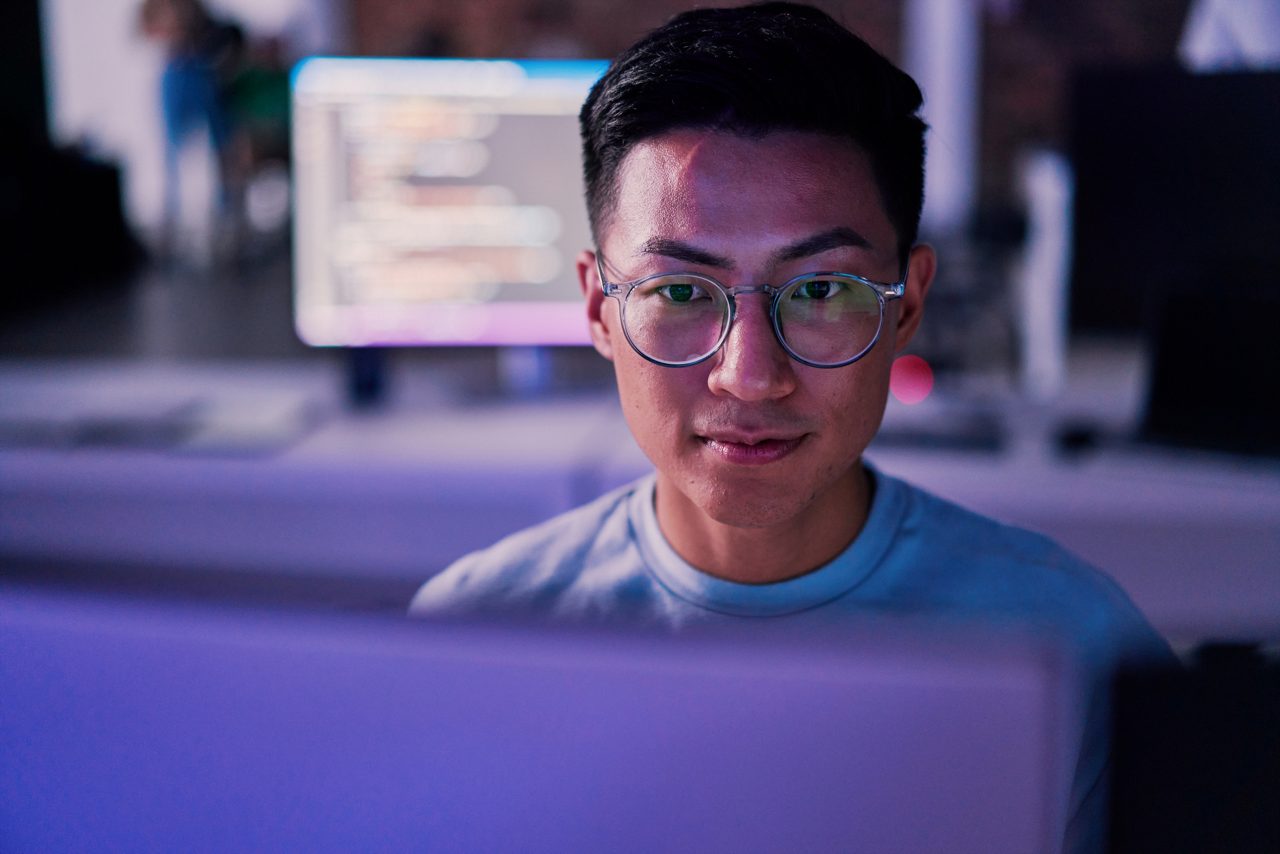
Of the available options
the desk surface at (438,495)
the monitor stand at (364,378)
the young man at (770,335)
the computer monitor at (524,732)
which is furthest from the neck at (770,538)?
the monitor stand at (364,378)

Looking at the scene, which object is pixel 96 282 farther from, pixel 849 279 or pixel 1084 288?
pixel 849 279

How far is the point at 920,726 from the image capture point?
0.45 metres

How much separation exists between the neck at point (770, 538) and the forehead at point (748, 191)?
194 mm

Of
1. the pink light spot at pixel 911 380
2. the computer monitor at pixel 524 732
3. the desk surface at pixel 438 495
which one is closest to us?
the computer monitor at pixel 524 732

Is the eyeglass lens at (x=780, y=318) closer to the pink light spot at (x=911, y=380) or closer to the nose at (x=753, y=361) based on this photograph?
the nose at (x=753, y=361)

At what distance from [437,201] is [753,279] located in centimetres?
138

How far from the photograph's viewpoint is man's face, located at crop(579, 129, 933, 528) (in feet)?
2.68

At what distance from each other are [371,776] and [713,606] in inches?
18.2

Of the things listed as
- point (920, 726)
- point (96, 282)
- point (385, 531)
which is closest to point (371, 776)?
point (920, 726)

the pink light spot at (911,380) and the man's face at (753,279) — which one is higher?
the man's face at (753,279)

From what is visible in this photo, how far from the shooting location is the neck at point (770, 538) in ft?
2.98

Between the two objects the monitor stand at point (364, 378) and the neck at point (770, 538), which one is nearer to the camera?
the neck at point (770, 538)

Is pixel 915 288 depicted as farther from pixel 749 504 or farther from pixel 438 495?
pixel 438 495

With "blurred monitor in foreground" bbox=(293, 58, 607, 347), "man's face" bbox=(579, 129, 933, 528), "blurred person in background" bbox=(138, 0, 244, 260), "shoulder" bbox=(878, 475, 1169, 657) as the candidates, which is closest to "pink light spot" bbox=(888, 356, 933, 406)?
"blurred monitor in foreground" bbox=(293, 58, 607, 347)
